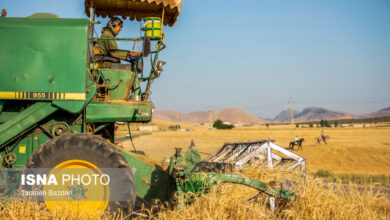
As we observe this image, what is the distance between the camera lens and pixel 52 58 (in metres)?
5.73

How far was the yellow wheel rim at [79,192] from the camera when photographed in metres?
5.35

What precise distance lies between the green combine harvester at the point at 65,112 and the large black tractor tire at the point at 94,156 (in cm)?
1

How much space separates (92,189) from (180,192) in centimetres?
132

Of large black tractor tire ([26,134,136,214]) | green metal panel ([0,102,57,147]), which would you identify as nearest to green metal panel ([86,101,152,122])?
green metal panel ([0,102,57,147])

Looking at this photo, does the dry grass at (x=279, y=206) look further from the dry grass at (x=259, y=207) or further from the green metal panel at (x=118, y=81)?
the green metal panel at (x=118, y=81)

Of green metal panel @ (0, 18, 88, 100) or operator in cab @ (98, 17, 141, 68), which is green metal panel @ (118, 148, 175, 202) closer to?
green metal panel @ (0, 18, 88, 100)

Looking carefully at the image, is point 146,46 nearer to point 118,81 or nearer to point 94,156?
point 118,81

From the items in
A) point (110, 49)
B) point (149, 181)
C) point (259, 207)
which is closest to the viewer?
point (259, 207)

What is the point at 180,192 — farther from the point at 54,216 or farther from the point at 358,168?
the point at 358,168

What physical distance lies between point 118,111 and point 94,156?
113 centimetres

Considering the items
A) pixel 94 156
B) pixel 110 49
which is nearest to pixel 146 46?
pixel 110 49

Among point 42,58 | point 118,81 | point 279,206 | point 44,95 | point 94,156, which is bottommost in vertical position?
point 279,206

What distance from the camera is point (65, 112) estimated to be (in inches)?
237

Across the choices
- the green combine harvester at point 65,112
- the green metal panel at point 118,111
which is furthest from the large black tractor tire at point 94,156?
the green metal panel at point 118,111
